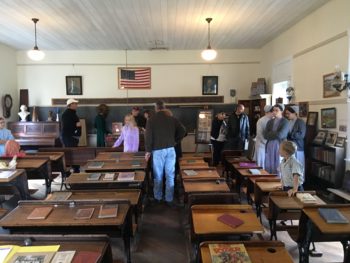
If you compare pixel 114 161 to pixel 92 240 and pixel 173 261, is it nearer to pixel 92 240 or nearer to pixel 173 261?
pixel 173 261

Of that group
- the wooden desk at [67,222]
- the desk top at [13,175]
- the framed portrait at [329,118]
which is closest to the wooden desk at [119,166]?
the desk top at [13,175]

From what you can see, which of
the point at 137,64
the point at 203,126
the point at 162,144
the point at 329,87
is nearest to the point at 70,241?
the point at 162,144

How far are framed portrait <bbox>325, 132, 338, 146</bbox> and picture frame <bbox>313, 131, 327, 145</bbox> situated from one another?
0.10 metres

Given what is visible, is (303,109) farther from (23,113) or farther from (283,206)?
(23,113)

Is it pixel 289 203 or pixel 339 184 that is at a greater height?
pixel 289 203

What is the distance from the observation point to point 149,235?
3.92 metres

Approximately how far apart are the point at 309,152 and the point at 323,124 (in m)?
0.63

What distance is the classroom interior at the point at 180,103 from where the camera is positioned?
8.55 feet

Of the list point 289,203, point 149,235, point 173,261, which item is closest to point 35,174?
point 149,235

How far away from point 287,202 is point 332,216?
598 mm

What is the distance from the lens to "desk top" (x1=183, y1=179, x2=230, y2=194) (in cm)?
342

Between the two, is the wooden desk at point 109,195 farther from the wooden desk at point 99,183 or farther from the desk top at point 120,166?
the desk top at point 120,166

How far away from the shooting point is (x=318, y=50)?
234 inches

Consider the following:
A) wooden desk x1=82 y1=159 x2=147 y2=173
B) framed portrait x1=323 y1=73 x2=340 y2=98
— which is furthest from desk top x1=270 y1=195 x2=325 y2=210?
framed portrait x1=323 y1=73 x2=340 y2=98
